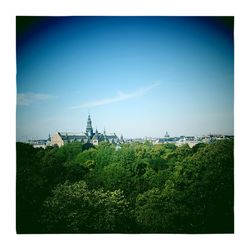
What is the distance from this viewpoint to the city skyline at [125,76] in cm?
475

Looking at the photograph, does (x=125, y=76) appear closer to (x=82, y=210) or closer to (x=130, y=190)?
(x=130, y=190)

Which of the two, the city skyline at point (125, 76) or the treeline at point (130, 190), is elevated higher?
the city skyline at point (125, 76)

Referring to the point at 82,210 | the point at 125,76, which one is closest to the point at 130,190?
the point at 82,210

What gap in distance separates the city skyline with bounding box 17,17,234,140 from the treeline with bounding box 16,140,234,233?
0.30 metres

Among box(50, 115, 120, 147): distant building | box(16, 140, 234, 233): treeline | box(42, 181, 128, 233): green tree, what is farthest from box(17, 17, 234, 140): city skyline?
box(42, 181, 128, 233): green tree

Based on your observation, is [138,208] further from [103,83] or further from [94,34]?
[94,34]

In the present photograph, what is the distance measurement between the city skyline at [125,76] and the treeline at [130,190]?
30 centimetres

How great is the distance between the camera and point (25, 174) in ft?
15.6

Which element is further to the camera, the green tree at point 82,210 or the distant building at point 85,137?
the distant building at point 85,137

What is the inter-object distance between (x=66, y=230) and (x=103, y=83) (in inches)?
79.2

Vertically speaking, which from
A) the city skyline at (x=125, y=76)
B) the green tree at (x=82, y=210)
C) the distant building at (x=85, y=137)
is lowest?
the green tree at (x=82, y=210)

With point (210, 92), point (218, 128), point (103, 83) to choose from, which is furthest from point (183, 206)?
point (103, 83)

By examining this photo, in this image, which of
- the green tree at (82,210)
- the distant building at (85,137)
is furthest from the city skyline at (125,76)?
the green tree at (82,210)

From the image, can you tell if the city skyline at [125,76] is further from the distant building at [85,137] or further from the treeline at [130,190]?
the treeline at [130,190]
